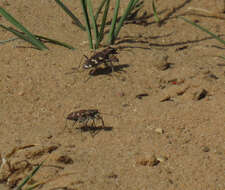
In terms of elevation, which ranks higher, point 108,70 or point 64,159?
point 108,70

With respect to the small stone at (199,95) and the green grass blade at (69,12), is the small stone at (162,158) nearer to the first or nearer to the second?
the small stone at (199,95)

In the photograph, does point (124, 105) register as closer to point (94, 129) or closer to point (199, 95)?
point (94, 129)

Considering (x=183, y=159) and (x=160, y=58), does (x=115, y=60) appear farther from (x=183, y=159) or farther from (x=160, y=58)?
(x=183, y=159)

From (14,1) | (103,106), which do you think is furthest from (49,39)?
(14,1)

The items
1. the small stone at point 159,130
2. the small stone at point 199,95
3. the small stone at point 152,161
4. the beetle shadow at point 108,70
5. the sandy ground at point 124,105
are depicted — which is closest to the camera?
the sandy ground at point 124,105

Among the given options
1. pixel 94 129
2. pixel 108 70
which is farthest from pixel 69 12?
pixel 94 129

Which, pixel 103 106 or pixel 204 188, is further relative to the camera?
pixel 103 106

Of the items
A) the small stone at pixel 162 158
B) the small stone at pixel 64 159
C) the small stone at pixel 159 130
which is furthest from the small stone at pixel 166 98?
the small stone at pixel 64 159

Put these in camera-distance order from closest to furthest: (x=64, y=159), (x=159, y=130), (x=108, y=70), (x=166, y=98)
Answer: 1. (x=64, y=159)
2. (x=159, y=130)
3. (x=166, y=98)
4. (x=108, y=70)
